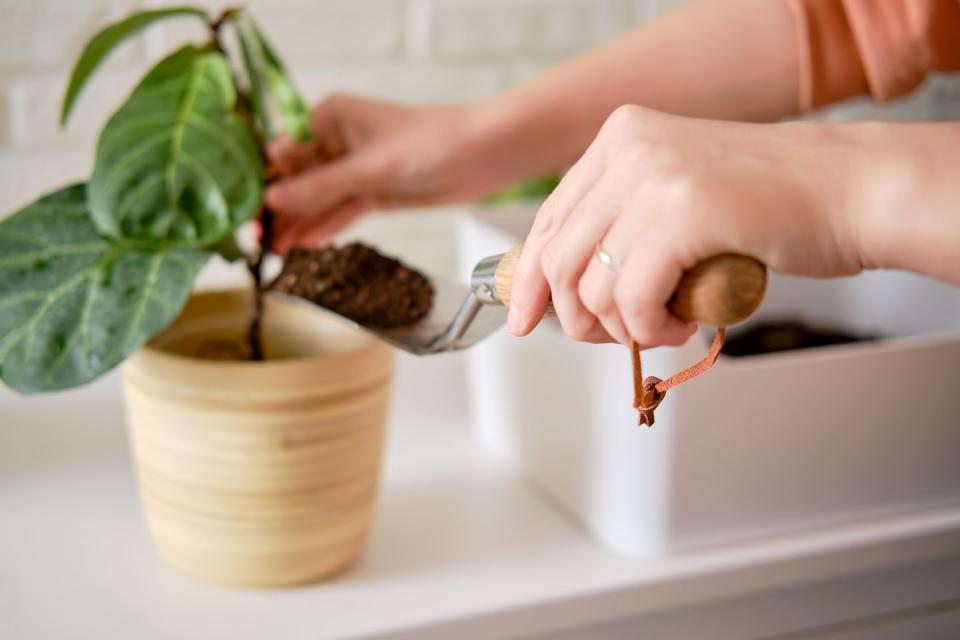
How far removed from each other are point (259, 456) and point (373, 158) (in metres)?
0.25

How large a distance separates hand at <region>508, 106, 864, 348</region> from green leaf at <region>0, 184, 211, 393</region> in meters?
0.22

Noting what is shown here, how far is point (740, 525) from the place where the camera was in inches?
26.5

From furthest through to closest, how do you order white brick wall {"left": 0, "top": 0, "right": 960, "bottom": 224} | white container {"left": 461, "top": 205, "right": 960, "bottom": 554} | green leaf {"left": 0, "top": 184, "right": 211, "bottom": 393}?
white brick wall {"left": 0, "top": 0, "right": 960, "bottom": 224}
white container {"left": 461, "top": 205, "right": 960, "bottom": 554}
green leaf {"left": 0, "top": 184, "right": 211, "bottom": 393}

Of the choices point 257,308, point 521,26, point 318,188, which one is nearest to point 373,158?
point 318,188

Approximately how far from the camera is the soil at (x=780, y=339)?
851 millimetres

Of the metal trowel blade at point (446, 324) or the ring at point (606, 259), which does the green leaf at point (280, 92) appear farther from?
the ring at point (606, 259)

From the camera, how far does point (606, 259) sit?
0.40 metres

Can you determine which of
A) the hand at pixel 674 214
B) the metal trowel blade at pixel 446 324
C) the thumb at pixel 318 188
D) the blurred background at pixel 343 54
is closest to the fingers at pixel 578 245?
the hand at pixel 674 214

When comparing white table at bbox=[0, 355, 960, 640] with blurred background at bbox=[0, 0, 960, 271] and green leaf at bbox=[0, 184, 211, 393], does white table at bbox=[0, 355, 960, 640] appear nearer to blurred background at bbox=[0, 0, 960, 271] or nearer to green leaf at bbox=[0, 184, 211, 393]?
green leaf at bbox=[0, 184, 211, 393]

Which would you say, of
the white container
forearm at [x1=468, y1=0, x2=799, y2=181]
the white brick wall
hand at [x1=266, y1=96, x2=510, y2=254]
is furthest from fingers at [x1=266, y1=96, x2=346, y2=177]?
the white brick wall

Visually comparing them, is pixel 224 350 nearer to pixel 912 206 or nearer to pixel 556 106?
pixel 556 106

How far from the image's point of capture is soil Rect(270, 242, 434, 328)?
60 centimetres

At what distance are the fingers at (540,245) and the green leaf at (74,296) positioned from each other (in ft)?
0.66

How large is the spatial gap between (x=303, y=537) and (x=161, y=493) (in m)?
0.09
